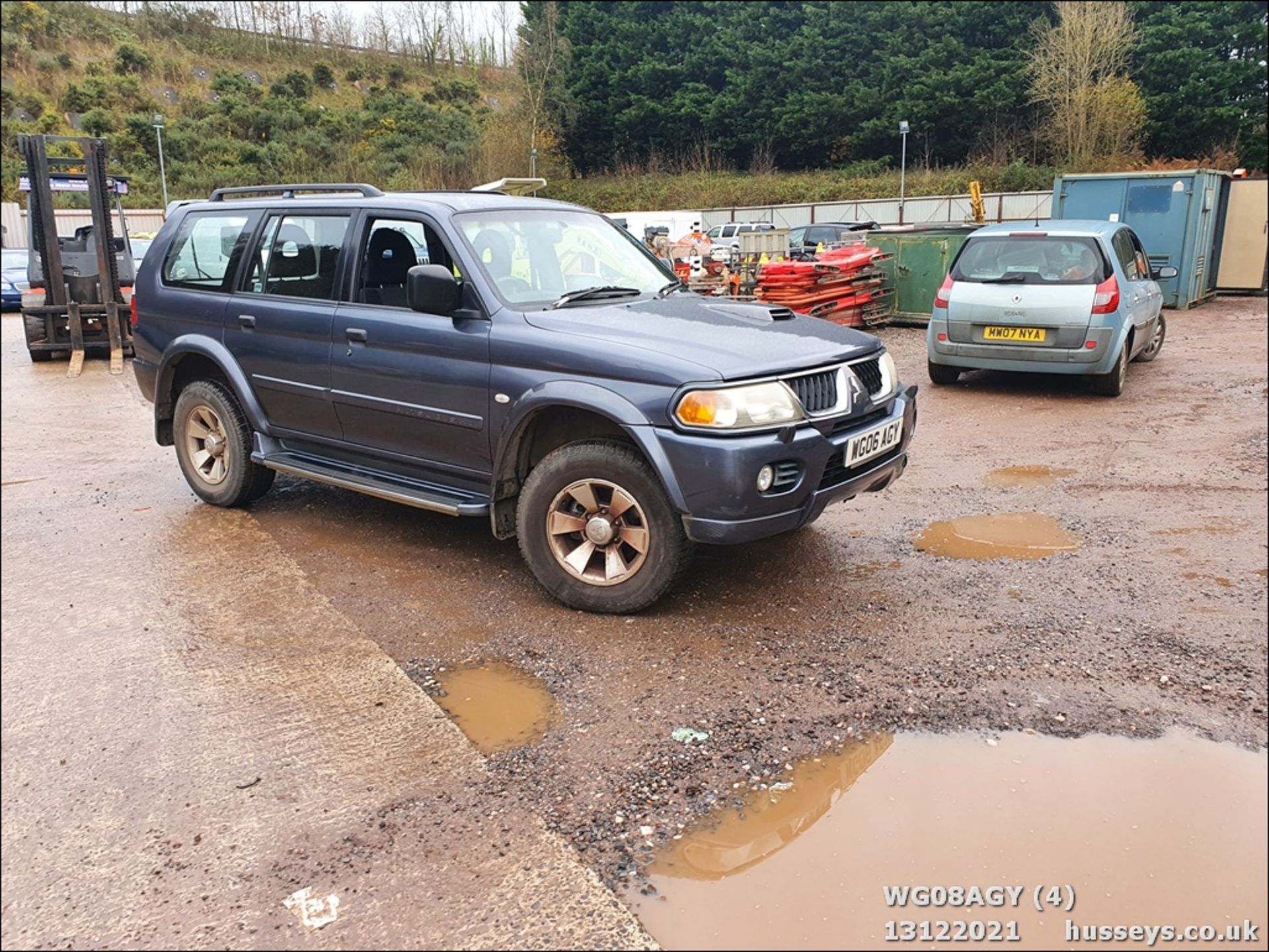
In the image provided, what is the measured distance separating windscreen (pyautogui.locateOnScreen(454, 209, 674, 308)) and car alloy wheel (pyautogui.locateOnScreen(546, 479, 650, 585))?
1.04 m

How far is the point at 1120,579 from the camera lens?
15.6ft

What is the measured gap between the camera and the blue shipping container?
16.3 m

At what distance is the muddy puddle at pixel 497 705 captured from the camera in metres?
3.49

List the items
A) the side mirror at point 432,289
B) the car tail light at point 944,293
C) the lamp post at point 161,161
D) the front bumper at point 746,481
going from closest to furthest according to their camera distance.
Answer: the front bumper at point 746,481 → the side mirror at point 432,289 → the car tail light at point 944,293 → the lamp post at point 161,161

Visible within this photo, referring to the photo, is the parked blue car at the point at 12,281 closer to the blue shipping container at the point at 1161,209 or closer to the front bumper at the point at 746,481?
the blue shipping container at the point at 1161,209

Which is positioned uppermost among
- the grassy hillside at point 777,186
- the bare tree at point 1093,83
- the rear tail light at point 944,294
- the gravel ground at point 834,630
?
the bare tree at point 1093,83

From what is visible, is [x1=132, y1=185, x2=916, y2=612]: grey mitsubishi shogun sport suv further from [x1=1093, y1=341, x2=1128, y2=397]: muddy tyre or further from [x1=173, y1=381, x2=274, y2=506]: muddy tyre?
[x1=1093, y1=341, x2=1128, y2=397]: muddy tyre

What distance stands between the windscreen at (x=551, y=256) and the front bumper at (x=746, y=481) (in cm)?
132

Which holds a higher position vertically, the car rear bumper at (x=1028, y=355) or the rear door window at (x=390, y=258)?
the rear door window at (x=390, y=258)

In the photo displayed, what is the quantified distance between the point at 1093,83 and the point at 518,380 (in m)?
42.9

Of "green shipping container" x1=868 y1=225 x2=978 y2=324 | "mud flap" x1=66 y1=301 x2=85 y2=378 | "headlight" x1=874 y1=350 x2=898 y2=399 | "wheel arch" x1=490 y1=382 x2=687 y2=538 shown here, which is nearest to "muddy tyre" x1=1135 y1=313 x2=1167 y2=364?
"green shipping container" x1=868 y1=225 x2=978 y2=324

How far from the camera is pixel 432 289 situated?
15.0 ft

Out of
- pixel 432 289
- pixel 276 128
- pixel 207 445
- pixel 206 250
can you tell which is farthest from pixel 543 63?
pixel 432 289

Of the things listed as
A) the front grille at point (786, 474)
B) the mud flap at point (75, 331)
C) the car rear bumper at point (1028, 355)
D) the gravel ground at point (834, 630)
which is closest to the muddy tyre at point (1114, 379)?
the car rear bumper at point (1028, 355)
